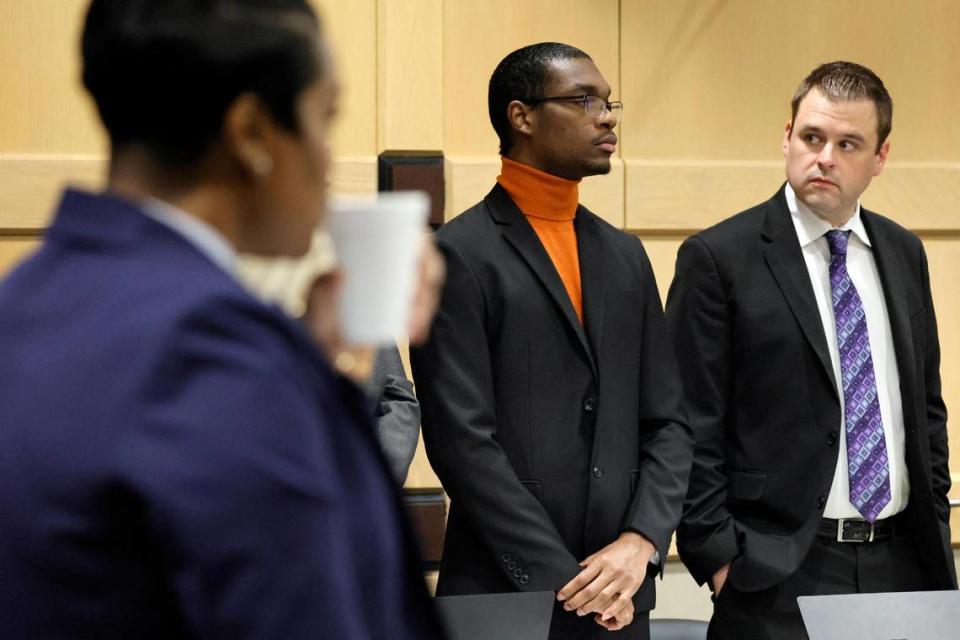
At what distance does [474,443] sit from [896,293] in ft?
3.43

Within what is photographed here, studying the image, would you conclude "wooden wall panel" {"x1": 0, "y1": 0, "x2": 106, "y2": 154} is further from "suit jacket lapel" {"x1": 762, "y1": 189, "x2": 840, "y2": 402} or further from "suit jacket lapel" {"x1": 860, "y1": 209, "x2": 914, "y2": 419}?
"suit jacket lapel" {"x1": 860, "y1": 209, "x2": 914, "y2": 419}

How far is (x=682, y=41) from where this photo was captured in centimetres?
379

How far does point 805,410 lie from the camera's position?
2.74 meters

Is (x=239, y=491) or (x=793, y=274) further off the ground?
(x=239, y=491)

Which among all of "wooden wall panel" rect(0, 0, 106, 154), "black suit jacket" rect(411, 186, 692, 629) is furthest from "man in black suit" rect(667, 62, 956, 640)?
"wooden wall panel" rect(0, 0, 106, 154)

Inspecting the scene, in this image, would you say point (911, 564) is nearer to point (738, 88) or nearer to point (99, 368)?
point (738, 88)

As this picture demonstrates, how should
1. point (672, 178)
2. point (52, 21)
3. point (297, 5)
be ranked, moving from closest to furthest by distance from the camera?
point (297, 5) → point (52, 21) → point (672, 178)

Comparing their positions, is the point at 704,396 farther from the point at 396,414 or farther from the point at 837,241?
the point at 396,414

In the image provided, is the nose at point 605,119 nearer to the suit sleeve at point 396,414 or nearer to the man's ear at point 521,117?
the man's ear at point 521,117

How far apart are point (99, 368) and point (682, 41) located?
3250 mm

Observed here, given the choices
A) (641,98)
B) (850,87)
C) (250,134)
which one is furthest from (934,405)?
(250,134)

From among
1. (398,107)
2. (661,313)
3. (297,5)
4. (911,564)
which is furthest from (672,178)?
(297,5)

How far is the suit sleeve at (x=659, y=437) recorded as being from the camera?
2523mm

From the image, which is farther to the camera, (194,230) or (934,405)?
(934,405)
